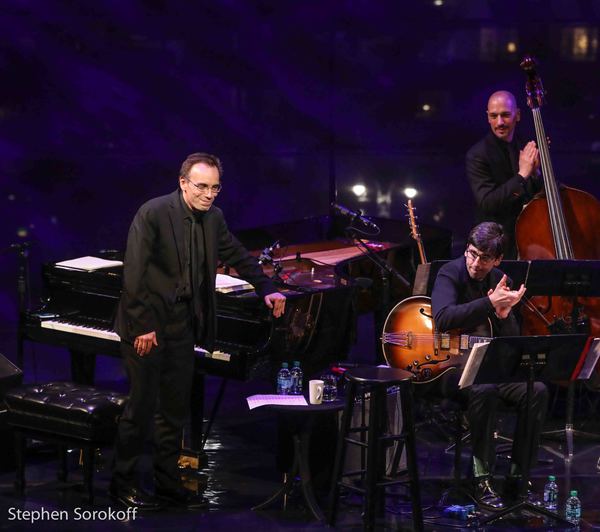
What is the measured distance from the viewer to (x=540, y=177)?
699cm

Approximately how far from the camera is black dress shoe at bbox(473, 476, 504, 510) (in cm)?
571

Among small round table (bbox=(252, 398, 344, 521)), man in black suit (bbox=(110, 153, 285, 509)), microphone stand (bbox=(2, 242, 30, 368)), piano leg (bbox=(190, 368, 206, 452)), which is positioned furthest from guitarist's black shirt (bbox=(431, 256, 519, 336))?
microphone stand (bbox=(2, 242, 30, 368))

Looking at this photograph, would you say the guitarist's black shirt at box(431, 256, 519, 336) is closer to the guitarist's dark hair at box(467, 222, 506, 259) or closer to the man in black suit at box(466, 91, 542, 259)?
the guitarist's dark hair at box(467, 222, 506, 259)

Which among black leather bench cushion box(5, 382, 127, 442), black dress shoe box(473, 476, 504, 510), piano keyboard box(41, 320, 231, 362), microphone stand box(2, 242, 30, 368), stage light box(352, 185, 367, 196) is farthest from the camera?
stage light box(352, 185, 367, 196)

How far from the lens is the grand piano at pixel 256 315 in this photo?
587 centimetres

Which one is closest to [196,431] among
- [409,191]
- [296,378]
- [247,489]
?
[247,489]

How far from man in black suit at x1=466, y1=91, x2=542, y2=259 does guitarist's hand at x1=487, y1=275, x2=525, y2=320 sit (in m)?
1.37

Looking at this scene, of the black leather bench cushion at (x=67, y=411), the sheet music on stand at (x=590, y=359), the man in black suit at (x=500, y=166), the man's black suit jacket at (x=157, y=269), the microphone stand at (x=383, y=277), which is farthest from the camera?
the man in black suit at (x=500, y=166)

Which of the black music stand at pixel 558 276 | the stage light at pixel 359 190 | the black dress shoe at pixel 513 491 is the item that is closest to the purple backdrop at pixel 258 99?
the stage light at pixel 359 190

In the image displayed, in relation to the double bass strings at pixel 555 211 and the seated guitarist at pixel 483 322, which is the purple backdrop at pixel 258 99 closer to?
the double bass strings at pixel 555 211

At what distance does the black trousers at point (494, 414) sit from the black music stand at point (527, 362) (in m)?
0.18

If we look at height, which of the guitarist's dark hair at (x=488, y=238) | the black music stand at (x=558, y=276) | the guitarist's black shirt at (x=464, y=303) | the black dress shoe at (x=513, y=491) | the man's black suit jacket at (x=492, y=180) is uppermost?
the man's black suit jacket at (x=492, y=180)

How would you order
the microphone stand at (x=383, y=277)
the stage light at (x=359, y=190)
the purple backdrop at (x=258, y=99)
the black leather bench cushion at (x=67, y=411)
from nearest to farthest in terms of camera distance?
the black leather bench cushion at (x=67, y=411) → the microphone stand at (x=383, y=277) → the purple backdrop at (x=258, y=99) → the stage light at (x=359, y=190)

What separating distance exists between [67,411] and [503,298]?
A: 7.16 ft
